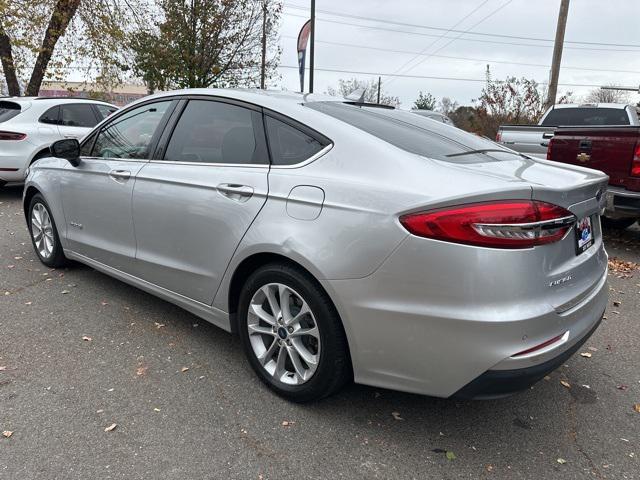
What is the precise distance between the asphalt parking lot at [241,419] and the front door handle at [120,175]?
1.03 m

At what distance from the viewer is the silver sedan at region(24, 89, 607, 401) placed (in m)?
2.05

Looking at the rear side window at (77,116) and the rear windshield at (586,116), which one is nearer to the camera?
the rear side window at (77,116)

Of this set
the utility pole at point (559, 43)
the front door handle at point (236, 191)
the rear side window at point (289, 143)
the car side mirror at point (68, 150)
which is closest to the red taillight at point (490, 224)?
the rear side window at point (289, 143)

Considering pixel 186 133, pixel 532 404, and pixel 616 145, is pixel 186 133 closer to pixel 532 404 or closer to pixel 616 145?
pixel 532 404

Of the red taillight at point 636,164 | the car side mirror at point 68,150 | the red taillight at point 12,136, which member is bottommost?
the red taillight at point 12,136

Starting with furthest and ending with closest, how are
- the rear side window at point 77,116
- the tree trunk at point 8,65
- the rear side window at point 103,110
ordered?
1. the tree trunk at point 8,65
2. the rear side window at point 103,110
3. the rear side window at point 77,116

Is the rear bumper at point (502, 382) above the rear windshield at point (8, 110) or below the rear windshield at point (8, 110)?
below

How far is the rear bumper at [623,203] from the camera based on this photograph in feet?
17.2

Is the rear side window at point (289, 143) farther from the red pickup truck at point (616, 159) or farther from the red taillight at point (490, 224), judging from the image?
the red pickup truck at point (616, 159)

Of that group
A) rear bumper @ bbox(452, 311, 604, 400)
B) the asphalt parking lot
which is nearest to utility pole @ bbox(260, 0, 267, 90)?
the asphalt parking lot

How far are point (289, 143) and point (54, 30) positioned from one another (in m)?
14.9

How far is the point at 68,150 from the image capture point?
403 cm

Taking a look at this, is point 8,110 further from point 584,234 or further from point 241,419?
point 584,234

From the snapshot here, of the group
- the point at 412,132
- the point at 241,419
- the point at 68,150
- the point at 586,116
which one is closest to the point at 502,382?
the point at 241,419
